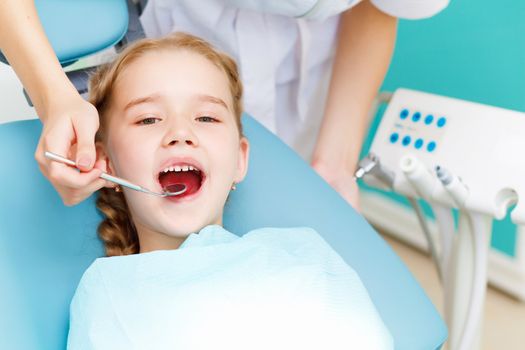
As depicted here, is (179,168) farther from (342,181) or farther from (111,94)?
(342,181)

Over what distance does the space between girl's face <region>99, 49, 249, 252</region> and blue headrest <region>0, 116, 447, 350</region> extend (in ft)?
0.26

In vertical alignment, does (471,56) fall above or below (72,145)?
below

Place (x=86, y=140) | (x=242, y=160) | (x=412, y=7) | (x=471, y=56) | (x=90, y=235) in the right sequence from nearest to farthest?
1. (x=86, y=140)
2. (x=90, y=235)
3. (x=242, y=160)
4. (x=412, y=7)
5. (x=471, y=56)

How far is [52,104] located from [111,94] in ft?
0.73

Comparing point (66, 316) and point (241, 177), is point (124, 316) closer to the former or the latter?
point (66, 316)

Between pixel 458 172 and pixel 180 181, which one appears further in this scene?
pixel 458 172

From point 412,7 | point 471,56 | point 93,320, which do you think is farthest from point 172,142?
point 471,56

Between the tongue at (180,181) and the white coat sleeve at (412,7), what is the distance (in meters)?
0.53

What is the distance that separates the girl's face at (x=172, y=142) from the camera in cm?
99

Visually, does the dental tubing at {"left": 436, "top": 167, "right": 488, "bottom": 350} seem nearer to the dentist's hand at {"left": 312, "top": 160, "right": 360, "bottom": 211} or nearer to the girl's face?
the dentist's hand at {"left": 312, "top": 160, "right": 360, "bottom": 211}

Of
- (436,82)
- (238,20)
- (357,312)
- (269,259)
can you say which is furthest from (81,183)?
(436,82)

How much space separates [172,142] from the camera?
99 centimetres

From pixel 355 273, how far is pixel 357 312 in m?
0.10

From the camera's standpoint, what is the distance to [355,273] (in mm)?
990
